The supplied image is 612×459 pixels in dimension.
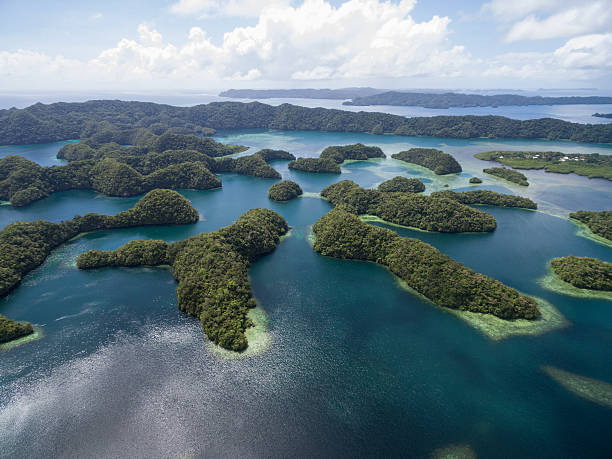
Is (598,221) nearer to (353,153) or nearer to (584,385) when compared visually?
(584,385)

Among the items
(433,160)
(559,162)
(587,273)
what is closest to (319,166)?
(433,160)

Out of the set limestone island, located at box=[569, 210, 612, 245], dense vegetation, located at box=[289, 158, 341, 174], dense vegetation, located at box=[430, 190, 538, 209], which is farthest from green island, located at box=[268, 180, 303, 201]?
limestone island, located at box=[569, 210, 612, 245]

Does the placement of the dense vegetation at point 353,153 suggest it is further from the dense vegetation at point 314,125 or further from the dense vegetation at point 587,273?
the dense vegetation at point 587,273

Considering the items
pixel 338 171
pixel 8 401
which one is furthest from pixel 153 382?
pixel 338 171

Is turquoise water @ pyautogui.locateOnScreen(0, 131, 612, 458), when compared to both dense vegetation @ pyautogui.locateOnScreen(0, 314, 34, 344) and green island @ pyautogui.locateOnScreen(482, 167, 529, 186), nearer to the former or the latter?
dense vegetation @ pyautogui.locateOnScreen(0, 314, 34, 344)

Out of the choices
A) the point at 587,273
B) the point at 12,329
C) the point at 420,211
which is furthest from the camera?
the point at 420,211

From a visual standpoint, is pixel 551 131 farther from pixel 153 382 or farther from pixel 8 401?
pixel 8 401

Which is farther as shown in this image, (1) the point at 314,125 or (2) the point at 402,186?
(1) the point at 314,125
